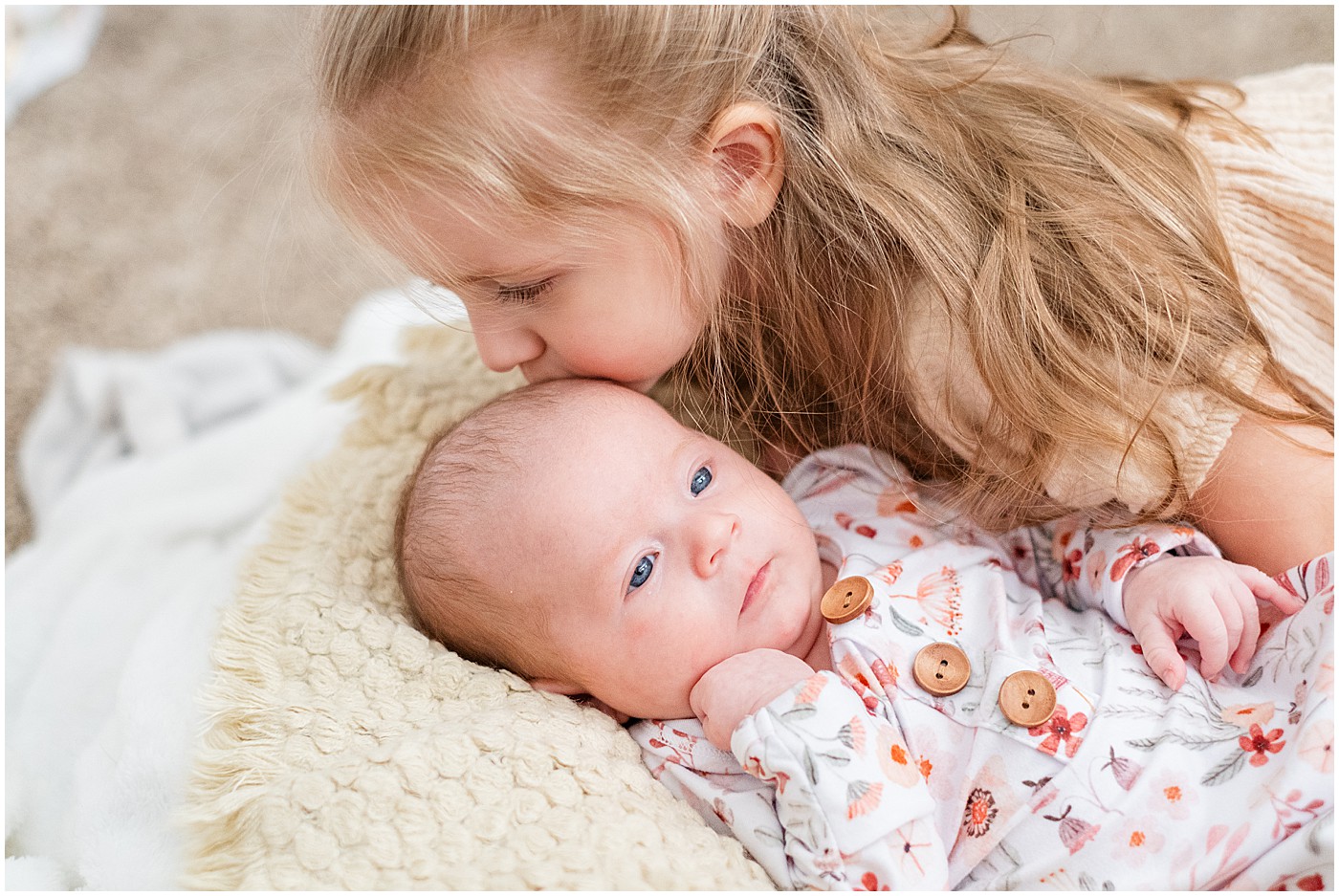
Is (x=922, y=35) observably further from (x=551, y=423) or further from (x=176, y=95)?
(x=176, y=95)

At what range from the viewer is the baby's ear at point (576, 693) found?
3.67ft

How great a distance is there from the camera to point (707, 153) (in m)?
1.05

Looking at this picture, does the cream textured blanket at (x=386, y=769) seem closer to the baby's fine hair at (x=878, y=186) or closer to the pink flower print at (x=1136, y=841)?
the pink flower print at (x=1136, y=841)

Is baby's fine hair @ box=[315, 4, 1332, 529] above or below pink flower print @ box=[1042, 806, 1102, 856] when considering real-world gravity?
above

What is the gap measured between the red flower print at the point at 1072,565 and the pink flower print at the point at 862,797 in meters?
0.38

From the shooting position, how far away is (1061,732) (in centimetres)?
101

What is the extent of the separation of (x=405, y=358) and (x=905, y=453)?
696 millimetres

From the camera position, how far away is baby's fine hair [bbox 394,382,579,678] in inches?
42.0

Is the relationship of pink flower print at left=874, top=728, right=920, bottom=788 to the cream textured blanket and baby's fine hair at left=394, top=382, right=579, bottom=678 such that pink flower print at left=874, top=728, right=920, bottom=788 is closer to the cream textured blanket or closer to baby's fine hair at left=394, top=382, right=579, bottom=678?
the cream textured blanket

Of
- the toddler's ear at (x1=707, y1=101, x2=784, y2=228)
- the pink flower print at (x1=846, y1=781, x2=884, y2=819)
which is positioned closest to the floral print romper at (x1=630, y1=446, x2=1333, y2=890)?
the pink flower print at (x1=846, y1=781, x2=884, y2=819)

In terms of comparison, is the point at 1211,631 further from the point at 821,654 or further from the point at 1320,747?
the point at 821,654

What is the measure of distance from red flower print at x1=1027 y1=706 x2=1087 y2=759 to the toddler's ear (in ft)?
1.74

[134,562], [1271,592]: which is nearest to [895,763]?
[1271,592]

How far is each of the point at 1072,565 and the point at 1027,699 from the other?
25 centimetres
